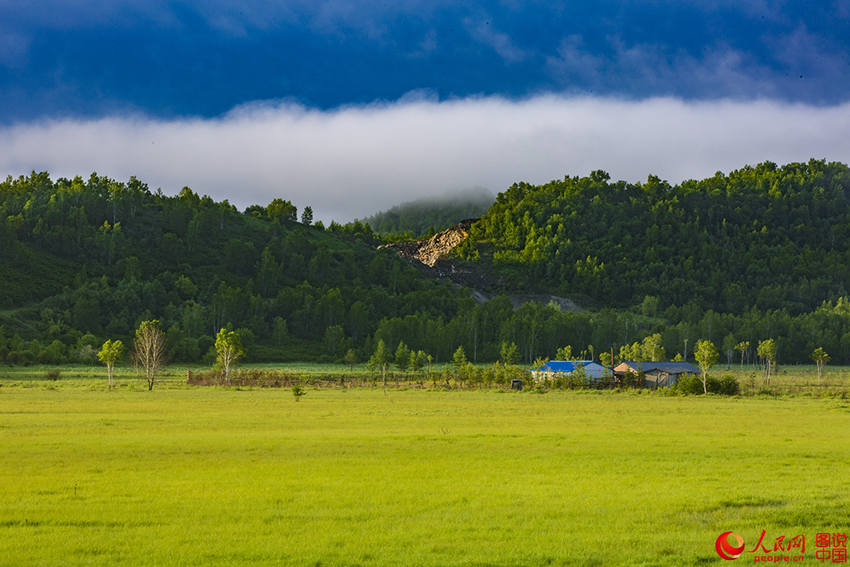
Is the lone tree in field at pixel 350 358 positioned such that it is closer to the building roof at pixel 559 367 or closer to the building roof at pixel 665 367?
the building roof at pixel 559 367

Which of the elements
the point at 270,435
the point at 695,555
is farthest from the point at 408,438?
the point at 695,555

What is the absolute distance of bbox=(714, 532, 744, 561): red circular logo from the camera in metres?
15.7

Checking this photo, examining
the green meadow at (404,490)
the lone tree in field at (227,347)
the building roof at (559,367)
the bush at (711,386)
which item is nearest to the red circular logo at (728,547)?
the green meadow at (404,490)

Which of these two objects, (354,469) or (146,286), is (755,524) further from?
(146,286)

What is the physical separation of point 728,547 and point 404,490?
852 cm

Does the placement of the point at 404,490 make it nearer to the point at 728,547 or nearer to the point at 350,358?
the point at 728,547

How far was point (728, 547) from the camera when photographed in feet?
53.1

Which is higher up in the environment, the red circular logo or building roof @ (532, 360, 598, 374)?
building roof @ (532, 360, 598, 374)

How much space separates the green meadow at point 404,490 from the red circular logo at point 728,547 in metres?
0.30

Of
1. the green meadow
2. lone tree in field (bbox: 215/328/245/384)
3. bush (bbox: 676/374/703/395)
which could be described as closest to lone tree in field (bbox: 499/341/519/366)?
lone tree in field (bbox: 215/328/245/384)

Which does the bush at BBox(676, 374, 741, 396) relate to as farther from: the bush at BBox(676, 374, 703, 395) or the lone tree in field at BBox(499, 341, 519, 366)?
the lone tree in field at BBox(499, 341, 519, 366)

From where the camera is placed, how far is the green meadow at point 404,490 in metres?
16.1

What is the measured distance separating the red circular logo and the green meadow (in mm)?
303

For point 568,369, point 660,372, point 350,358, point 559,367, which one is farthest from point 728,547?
point 350,358
